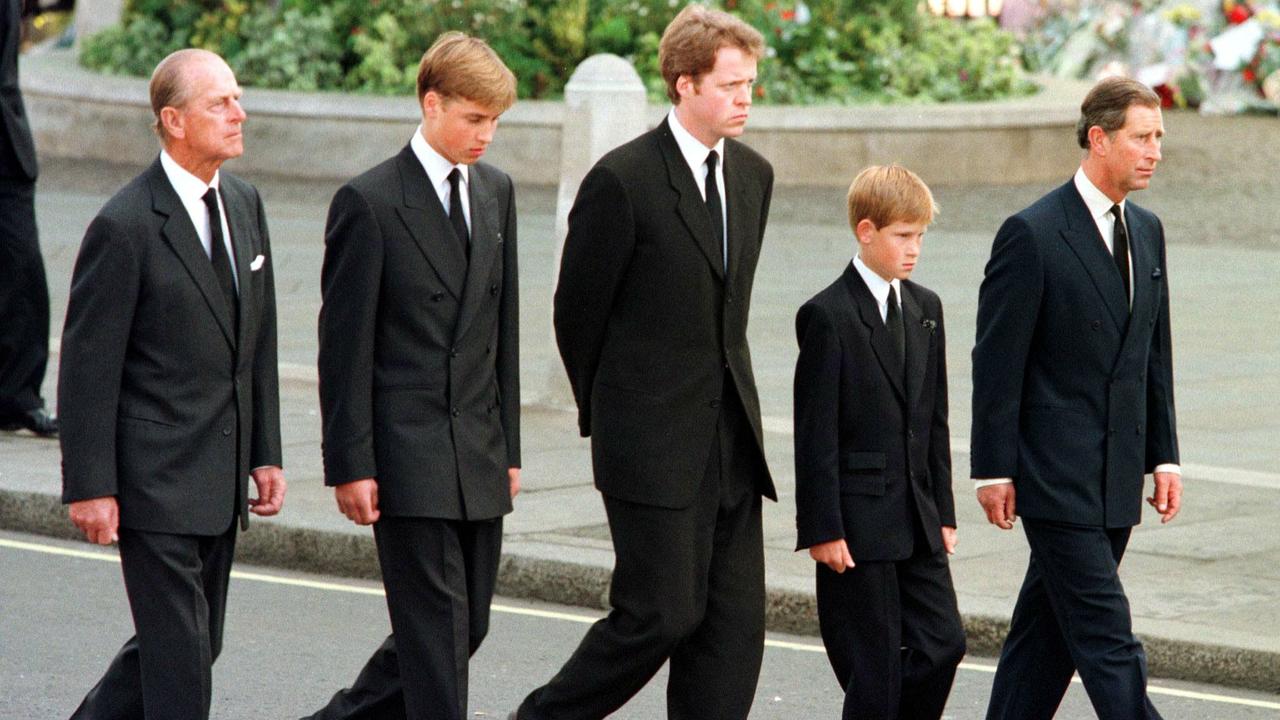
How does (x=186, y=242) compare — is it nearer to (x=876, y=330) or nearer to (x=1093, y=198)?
(x=876, y=330)

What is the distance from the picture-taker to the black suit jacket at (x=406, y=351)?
4.94m

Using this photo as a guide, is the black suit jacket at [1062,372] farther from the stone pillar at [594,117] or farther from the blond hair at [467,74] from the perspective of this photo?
the stone pillar at [594,117]

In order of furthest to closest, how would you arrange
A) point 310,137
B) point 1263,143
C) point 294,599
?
point 1263,143 < point 310,137 < point 294,599

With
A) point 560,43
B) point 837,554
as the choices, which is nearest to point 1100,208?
point 837,554

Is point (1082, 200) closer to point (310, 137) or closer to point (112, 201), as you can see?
point (112, 201)

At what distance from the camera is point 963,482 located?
9062 mm

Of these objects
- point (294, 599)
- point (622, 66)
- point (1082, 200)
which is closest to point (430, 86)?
point (1082, 200)

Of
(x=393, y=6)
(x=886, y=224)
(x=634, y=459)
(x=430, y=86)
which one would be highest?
(x=430, y=86)

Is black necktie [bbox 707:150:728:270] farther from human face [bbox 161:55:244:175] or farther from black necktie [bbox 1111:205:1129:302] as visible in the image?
human face [bbox 161:55:244:175]

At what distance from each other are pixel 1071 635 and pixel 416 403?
1.60 metres

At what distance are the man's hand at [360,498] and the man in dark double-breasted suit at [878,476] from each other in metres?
0.99

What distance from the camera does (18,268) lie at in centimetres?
955

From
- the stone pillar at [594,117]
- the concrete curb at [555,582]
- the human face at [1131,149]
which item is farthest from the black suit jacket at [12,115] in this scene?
the human face at [1131,149]

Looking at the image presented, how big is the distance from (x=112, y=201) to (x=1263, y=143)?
23.1 metres
